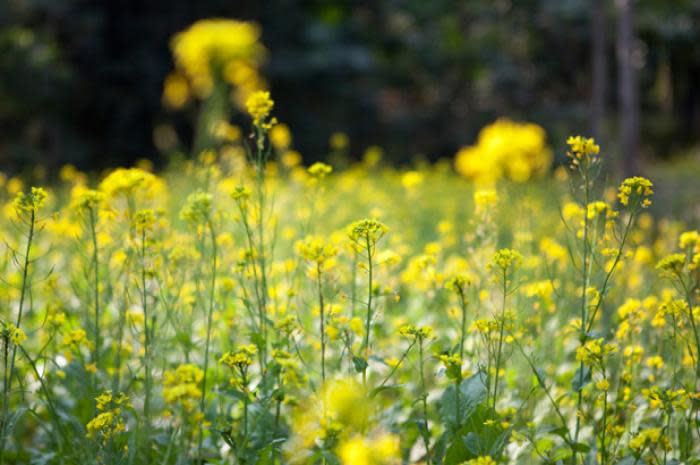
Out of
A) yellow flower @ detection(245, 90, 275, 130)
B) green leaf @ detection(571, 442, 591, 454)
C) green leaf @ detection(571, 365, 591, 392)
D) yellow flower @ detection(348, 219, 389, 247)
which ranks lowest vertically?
green leaf @ detection(571, 442, 591, 454)

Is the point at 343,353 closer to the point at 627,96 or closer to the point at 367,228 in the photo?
the point at 367,228

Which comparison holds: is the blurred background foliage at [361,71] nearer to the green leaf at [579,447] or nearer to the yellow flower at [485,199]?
the yellow flower at [485,199]

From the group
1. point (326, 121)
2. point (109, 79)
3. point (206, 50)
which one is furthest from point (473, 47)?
point (206, 50)

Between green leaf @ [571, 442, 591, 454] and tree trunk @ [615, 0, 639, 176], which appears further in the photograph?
tree trunk @ [615, 0, 639, 176]

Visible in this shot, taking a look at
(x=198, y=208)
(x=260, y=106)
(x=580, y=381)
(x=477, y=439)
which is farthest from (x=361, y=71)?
(x=477, y=439)

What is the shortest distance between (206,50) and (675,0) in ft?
31.7

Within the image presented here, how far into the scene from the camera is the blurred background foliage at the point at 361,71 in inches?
360

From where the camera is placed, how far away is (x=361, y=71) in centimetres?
1111

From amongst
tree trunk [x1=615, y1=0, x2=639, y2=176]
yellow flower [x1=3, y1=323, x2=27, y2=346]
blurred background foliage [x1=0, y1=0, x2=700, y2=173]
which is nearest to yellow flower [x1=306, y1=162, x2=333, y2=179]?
yellow flower [x1=3, y1=323, x2=27, y2=346]

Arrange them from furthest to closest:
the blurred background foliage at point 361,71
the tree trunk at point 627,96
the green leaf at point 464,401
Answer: the blurred background foliage at point 361,71
the tree trunk at point 627,96
the green leaf at point 464,401

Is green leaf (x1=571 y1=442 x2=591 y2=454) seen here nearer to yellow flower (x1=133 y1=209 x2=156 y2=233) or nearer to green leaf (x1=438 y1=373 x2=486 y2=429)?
green leaf (x1=438 y1=373 x2=486 y2=429)

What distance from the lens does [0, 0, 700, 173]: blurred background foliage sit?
9.16 meters

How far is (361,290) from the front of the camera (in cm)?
281

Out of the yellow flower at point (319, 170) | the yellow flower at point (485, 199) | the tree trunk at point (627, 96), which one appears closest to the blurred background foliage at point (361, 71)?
the tree trunk at point (627, 96)
